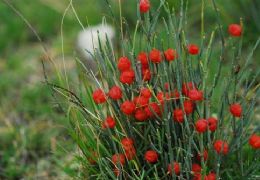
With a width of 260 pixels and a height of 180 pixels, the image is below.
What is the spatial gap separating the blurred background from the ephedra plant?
22 centimetres

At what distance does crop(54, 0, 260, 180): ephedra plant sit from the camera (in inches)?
90.7

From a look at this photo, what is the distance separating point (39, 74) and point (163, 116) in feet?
8.09

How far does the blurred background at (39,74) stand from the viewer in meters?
3.42

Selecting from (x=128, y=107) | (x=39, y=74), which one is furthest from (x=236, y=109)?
(x=39, y=74)

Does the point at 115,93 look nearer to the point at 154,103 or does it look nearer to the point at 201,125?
the point at 154,103

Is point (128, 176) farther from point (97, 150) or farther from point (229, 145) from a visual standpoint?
point (229, 145)

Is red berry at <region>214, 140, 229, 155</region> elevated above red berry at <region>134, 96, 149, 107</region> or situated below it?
below

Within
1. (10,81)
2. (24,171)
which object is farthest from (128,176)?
(10,81)

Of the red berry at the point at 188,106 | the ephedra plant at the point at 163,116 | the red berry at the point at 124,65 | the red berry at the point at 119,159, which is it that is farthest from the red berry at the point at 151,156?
the red berry at the point at 124,65

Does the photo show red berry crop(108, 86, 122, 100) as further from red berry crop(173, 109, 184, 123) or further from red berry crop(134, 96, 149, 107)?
red berry crop(173, 109, 184, 123)

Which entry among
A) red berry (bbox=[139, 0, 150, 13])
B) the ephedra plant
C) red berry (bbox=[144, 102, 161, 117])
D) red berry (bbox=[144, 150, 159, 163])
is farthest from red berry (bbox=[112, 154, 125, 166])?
red berry (bbox=[139, 0, 150, 13])

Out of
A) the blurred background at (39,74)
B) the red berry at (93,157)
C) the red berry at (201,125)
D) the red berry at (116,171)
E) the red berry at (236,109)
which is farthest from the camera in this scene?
the blurred background at (39,74)

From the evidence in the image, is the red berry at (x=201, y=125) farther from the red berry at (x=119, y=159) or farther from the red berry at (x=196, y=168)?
the red berry at (x=119, y=159)

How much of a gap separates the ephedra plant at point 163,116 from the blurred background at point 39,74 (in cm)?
22
